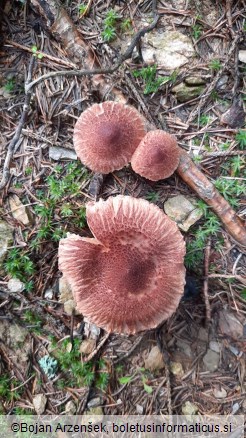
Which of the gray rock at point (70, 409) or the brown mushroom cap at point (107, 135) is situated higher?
the brown mushroom cap at point (107, 135)

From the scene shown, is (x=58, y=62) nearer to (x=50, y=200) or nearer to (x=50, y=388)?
(x=50, y=200)

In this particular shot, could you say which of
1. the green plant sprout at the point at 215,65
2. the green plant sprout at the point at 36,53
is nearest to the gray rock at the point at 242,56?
the green plant sprout at the point at 215,65

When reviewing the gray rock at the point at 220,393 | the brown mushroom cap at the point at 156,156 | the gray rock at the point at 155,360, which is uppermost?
the brown mushroom cap at the point at 156,156

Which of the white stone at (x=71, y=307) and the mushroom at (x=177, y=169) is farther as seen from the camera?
the white stone at (x=71, y=307)

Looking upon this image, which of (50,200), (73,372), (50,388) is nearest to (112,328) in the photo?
(73,372)

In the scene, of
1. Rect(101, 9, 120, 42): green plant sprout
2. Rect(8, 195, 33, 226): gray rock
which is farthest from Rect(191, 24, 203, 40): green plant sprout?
Rect(8, 195, 33, 226): gray rock

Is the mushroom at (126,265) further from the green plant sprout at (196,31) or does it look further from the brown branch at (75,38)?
the green plant sprout at (196,31)

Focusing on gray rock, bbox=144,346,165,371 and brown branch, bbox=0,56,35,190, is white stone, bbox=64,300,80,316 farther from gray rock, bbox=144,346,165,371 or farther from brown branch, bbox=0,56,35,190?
brown branch, bbox=0,56,35,190
